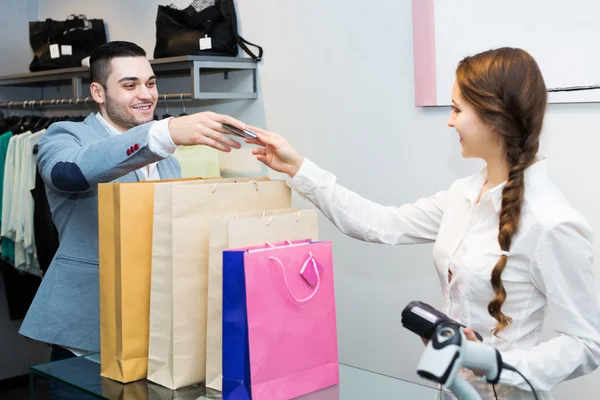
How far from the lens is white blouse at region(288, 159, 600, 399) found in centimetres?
141

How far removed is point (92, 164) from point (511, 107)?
0.95 metres

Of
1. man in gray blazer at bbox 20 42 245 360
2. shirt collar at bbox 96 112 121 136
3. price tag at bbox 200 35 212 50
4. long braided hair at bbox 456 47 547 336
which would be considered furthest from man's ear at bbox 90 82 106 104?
long braided hair at bbox 456 47 547 336

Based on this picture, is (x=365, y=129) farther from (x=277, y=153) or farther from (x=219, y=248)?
(x=219, y=248)

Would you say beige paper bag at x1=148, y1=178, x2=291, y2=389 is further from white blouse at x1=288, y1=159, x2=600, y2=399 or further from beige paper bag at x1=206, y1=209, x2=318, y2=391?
white blouse at x1=288, y1=159, x2=600, y2=399

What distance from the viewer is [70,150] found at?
5.97 feet

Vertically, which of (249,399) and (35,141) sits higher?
(35,141)

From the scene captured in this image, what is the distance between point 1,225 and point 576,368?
3238 millimetres

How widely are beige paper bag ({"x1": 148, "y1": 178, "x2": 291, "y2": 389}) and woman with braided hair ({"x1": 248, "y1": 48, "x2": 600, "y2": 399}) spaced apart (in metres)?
0.53

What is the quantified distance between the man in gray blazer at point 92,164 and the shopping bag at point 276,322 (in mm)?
345

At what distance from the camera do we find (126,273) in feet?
4.92

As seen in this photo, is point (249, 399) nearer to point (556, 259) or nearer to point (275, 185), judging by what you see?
point (275, 185)

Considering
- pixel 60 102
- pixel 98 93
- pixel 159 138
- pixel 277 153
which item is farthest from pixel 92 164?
pixel 60 102

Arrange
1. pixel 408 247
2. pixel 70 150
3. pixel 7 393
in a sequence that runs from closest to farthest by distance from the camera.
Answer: pixel 70 150, pixel 408 247, pixel 7 393

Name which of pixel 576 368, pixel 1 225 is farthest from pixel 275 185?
pixel 1 225
